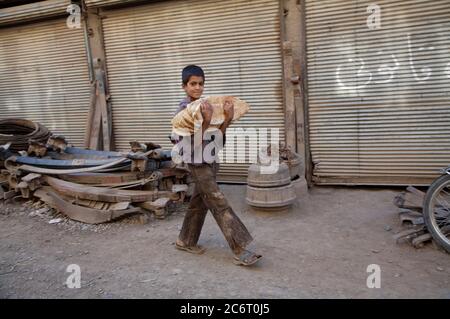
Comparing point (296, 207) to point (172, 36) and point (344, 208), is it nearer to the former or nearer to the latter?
point (344, 208)

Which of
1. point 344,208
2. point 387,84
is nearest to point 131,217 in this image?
point 344,208

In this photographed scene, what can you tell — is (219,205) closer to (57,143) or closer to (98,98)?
(57,143)

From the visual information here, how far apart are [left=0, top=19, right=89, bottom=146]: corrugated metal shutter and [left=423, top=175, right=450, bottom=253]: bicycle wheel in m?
6.80

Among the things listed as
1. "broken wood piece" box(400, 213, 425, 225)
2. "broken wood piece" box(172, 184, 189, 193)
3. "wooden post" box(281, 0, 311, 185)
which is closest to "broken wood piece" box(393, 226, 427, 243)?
"broken wood piece" box(400, 213, 425, 225)

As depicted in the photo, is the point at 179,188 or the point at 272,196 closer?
the point at 272,196

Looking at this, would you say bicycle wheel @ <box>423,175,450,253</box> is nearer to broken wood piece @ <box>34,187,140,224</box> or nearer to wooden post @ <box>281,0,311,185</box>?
wooden post @ <box>281,0,311,185</box>

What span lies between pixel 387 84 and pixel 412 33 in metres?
0.80

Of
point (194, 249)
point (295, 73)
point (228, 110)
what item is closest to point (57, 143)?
point (194, 249)

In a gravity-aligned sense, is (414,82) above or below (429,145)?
above

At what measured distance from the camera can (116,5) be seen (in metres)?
7.12

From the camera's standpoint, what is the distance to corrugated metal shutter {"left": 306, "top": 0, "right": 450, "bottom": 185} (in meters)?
5.43

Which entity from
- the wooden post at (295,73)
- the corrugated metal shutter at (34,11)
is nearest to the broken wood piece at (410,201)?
the wooden post at (295,73)

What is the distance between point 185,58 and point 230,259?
4.39 meters

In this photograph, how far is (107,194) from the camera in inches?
194
